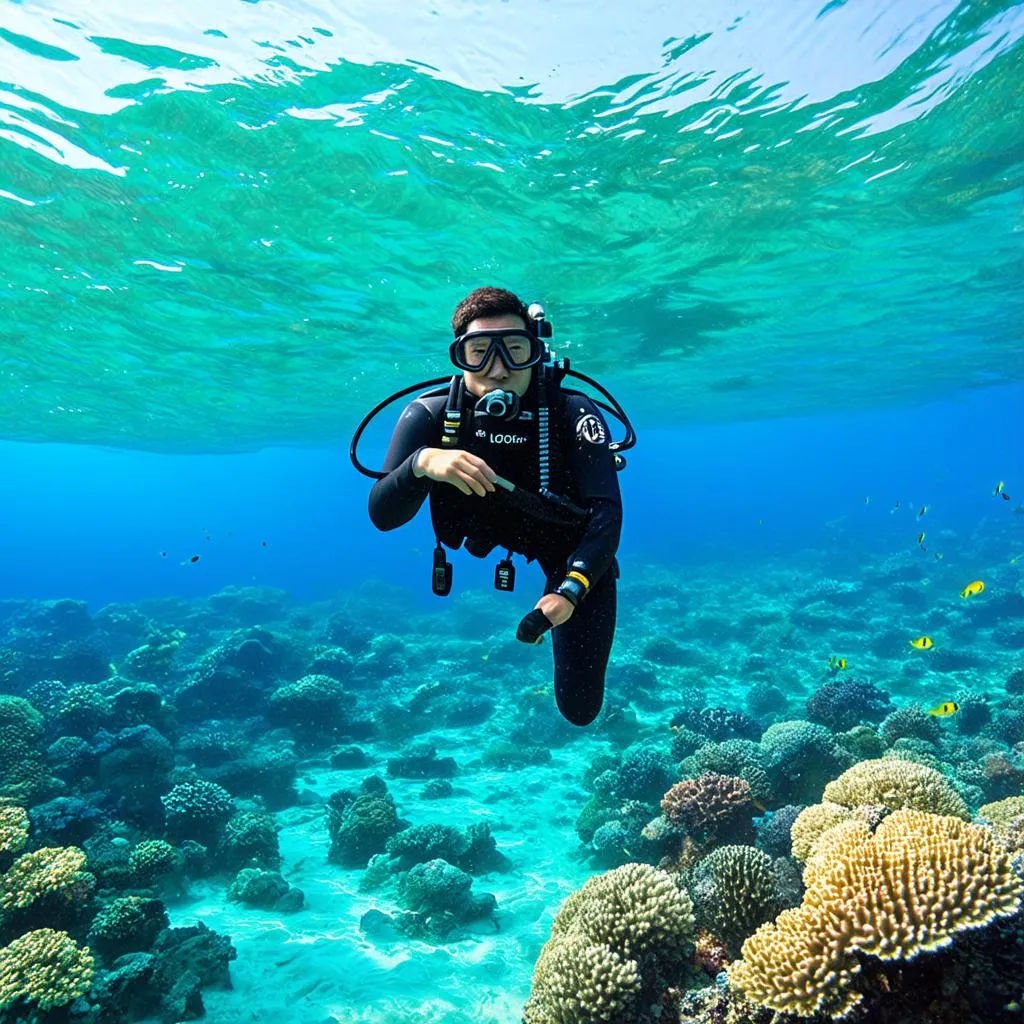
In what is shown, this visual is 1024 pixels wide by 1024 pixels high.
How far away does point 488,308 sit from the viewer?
3895 mm

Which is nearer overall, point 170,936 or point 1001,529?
point 170,936

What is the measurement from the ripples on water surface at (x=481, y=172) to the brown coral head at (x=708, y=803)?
35.9 ft

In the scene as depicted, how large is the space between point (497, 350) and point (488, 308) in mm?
305

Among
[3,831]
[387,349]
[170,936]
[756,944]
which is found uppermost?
[387,349]

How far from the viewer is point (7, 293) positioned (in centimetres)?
1659

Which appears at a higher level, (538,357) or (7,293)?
(7,293)

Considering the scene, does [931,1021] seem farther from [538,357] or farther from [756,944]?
[538,357]

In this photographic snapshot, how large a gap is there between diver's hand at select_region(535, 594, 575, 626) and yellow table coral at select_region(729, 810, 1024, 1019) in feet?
6.67

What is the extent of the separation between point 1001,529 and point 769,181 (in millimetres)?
40985

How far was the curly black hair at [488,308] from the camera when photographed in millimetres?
3896

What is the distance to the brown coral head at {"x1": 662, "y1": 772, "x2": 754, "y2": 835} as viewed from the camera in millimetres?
6840

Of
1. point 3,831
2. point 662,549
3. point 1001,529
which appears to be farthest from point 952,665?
point 662,549

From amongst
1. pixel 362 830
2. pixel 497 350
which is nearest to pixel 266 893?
pixel 362 830

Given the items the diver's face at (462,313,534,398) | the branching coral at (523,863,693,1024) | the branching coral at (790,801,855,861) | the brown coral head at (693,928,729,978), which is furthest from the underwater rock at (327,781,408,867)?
the diver's face at (462,313,534,398)
